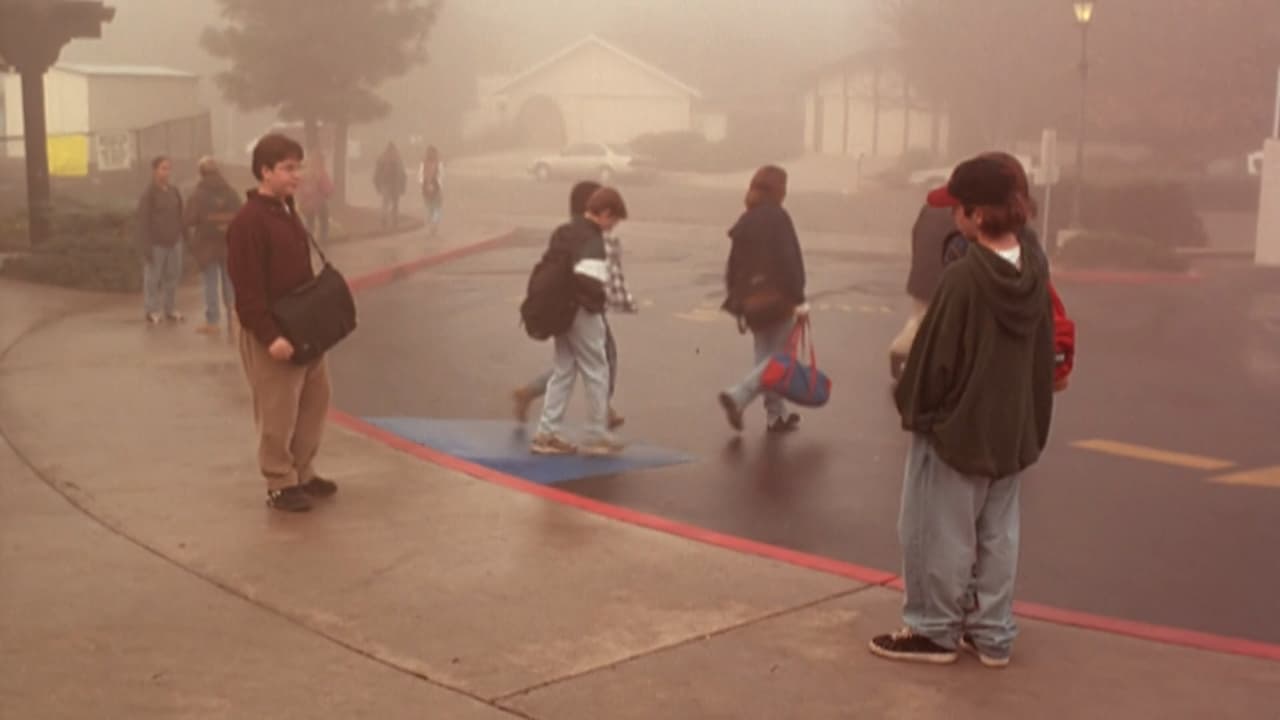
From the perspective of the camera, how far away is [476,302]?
20609 mm

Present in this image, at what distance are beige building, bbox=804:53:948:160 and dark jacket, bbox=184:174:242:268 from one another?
169 feet

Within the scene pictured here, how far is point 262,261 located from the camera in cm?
811

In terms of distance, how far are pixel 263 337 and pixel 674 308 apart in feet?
40.9

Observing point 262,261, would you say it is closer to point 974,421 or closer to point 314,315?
point 314,315

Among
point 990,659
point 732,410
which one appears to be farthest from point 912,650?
point 732,410

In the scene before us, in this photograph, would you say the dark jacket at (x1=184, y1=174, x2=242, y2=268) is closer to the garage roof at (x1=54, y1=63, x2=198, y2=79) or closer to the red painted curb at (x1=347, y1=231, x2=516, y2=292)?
the red painted curb at (x1=347, y1=231, x2=516, y2=292)

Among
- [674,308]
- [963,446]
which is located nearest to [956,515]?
[963,446]

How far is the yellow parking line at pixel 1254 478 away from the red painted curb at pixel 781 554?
10.9 feet

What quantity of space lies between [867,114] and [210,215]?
56.3 m

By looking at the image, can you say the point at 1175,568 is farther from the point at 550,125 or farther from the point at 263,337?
the point at 550,125

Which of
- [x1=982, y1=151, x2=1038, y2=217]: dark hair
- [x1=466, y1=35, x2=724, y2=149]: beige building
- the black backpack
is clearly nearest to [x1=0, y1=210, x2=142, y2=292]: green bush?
the black backpack

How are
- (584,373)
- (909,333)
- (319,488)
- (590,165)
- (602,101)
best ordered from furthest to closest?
(602,101) → (590,165) → (909,333) → (584,373) → (319,488)

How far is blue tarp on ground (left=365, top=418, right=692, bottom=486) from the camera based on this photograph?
991 cm

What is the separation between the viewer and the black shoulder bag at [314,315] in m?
8.04
